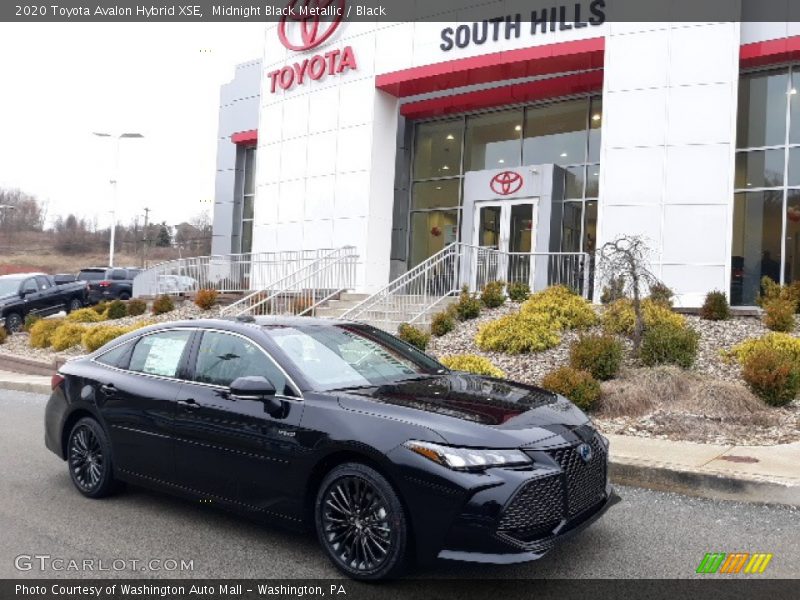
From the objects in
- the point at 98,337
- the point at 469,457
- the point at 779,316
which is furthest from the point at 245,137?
the point at 469,457

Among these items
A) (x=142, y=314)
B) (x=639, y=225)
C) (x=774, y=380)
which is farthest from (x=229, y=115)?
(x=774, y=380)

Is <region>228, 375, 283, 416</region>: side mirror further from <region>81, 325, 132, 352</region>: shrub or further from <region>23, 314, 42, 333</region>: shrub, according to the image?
<region>23, 314, 42, 333</region>: shrub

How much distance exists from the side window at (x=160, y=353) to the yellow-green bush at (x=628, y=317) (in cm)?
749

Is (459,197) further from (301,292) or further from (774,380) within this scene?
(774,380)

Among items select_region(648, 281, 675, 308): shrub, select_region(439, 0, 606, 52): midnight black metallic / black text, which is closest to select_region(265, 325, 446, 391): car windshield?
select_region(648, 281, 675, 308): shrub

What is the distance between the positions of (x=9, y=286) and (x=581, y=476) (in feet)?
72.0

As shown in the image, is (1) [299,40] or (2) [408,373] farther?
(1) [299,40]

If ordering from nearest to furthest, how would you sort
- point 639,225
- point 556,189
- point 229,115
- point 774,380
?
1. point 774,380
2. point 639,225
3. point 556,189
4. point 229,115

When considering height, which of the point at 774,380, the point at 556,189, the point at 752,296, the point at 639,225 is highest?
the point at 556,189

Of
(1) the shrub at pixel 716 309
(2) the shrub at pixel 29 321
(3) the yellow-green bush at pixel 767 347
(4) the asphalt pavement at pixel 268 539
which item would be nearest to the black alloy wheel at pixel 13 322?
(2) the shrub at pixel 29 321

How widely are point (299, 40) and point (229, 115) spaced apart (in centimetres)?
928

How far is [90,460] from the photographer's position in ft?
19.4

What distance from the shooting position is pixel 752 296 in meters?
16.0

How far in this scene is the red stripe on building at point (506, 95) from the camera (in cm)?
1777
